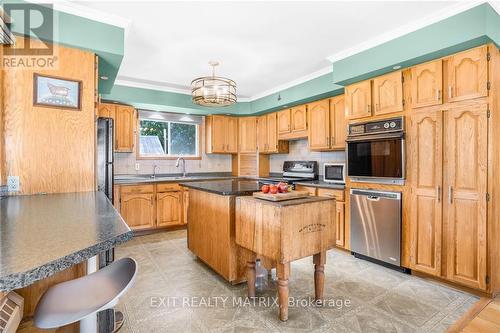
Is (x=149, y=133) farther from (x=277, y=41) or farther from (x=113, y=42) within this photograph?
(x=277, y=41)

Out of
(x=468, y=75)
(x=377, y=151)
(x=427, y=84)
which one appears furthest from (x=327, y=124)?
(x=468, y=75)

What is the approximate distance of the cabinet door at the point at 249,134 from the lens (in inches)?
221

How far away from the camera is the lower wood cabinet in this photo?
4.26m

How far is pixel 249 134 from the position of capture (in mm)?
5637

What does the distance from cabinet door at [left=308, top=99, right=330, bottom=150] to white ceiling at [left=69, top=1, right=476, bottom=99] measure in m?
0.57

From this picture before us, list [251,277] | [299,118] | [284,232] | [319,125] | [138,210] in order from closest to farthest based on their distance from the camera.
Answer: [284,232] → [251,277] → [319,125] → [138,210] → [299,118]

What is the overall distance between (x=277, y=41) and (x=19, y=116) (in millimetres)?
2510

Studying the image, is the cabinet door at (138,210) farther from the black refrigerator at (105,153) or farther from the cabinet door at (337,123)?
the cabinet door at (337,123)

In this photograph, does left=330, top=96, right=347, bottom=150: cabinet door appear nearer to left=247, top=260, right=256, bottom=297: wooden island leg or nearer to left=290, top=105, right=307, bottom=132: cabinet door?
left=290, top=105, right=307, bottom=132: cabinet door

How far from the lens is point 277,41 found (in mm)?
2920

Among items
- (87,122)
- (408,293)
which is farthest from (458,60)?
(87,122)

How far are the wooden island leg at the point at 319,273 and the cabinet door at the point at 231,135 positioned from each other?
3.71 m

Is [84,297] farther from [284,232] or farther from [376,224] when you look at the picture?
[376,224]

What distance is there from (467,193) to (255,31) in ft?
8.41
